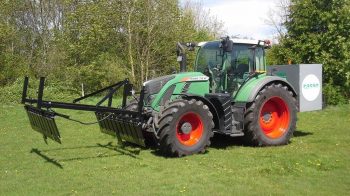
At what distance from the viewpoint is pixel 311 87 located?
437 inches

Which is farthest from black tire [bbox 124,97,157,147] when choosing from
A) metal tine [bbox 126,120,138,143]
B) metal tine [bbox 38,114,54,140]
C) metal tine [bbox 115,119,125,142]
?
metal tine [bbox 38,114,54,140]

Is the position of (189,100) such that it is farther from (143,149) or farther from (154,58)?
(154,58)

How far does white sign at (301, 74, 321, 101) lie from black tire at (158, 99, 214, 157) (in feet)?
10.5

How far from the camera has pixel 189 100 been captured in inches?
348

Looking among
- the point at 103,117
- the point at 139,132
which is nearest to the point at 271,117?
the point at 139,132

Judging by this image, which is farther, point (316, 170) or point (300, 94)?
point (300, 94)

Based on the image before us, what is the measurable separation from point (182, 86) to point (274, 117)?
8.14 feet

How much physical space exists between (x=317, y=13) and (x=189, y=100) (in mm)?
12463

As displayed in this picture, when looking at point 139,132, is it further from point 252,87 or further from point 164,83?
point 252,87

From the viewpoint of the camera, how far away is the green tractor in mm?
8430

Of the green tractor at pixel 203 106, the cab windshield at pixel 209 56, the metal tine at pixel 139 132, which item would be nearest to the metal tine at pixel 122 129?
the green tractor at pixel 203 106

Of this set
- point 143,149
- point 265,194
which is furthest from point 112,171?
point 265,194

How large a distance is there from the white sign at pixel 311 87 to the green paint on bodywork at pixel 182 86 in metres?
2.85

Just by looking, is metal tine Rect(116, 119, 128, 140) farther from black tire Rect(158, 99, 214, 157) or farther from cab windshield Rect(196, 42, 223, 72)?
cab windshield Rect(196, 42, 223, 72)
